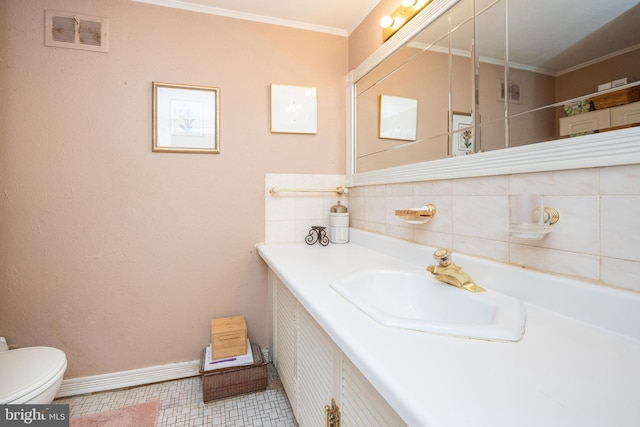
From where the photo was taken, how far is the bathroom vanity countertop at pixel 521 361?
0.38 m

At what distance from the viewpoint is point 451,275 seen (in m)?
0.89

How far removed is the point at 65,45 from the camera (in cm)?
149

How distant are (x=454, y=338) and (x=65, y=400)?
198 cm

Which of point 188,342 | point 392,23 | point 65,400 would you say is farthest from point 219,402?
point 392,23

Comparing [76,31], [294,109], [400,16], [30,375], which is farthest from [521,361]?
[76,31]

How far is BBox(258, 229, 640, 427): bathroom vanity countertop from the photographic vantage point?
0.38m

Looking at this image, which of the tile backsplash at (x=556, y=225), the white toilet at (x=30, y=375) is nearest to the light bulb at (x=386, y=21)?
the tile backsplash at (x=556, y=225)

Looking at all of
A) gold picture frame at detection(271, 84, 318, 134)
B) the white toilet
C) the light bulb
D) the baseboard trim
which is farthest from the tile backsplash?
the white toilet

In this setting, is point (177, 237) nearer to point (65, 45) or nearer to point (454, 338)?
point (65, 45)

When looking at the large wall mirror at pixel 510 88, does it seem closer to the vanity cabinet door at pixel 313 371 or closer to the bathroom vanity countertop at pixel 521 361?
the bathroom vanity countertop at pixel 521 361

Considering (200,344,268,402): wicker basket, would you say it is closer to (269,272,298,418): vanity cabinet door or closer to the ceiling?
(269,272,298,418): vanity cabinet door

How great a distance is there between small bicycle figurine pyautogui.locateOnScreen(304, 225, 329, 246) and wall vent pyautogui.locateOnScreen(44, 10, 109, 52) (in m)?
1.51

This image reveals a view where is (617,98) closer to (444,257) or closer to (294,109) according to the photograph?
(444,257)

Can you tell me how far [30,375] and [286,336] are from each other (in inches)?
39.0
